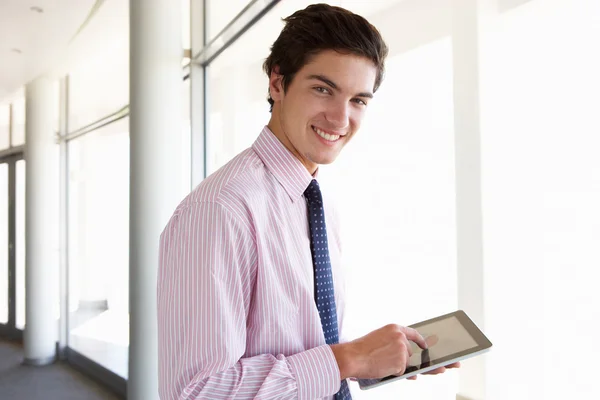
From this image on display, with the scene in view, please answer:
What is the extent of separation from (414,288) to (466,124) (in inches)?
27.4

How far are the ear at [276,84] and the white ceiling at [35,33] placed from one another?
2.98 meters

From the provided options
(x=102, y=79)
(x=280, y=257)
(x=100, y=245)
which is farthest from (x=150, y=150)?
(x=100, y=245)

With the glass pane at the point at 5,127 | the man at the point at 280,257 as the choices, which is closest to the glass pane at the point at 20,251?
the glass pane at the point at 5,127

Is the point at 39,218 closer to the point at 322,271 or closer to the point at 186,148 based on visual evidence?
the point at 186,148

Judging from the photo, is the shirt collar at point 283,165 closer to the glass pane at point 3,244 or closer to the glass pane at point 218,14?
the glass pane at point 218,14

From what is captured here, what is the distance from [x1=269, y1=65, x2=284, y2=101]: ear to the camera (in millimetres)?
1078

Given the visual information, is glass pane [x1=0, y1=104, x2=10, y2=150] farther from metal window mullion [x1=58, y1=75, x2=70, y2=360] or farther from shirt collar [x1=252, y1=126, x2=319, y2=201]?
shirt collar [x1=252, y1=126, x2=319, y2=201]

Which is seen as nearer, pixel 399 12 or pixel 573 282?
pixel 573 282

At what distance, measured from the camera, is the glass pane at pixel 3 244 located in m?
6.59

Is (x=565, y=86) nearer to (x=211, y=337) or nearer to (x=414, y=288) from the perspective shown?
(x=414, y=288)

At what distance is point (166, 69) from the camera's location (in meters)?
2.82

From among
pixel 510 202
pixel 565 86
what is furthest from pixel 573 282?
pixel 565 86

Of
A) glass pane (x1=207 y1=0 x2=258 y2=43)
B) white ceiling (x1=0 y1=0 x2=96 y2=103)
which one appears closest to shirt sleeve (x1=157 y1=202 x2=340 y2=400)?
glass pane (x1=207 y1=0 x2=258 y2=43)

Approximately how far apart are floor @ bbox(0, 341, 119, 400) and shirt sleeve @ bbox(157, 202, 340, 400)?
4.10 meters
